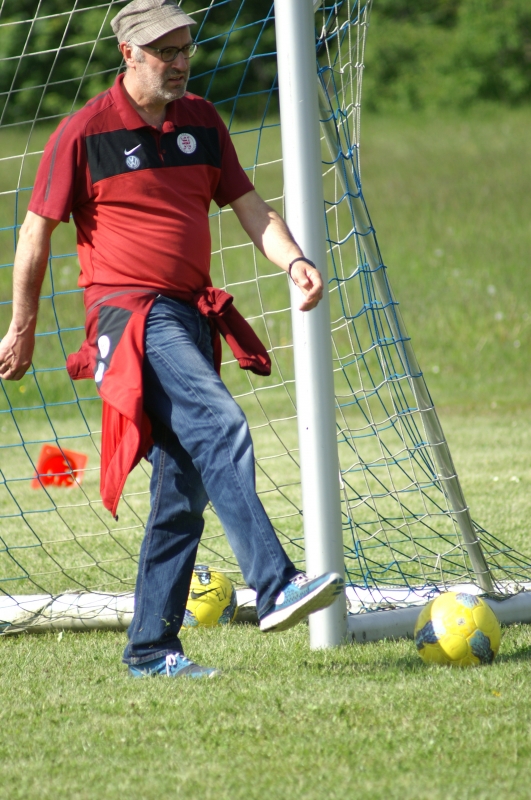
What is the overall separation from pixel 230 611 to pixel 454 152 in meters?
18.4

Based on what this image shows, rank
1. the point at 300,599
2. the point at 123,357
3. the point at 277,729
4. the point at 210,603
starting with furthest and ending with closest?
the point at 210,603 → the point at 123,357 → the point at 300,599 → the point at 277,729

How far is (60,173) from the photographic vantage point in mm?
3094

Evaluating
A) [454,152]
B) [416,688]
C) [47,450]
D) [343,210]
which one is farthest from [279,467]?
[454,152]

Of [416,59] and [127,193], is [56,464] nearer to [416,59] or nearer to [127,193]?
[127,193]

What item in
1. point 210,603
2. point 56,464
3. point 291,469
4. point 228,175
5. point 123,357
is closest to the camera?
point 123,357

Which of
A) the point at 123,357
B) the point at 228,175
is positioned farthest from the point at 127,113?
the point at 123,357

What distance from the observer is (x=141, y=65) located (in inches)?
124

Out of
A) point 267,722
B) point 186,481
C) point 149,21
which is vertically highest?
point 149,21

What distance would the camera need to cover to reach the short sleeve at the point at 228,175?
3.42 meters

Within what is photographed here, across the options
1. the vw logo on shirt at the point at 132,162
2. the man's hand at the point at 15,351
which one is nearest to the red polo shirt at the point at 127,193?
the vw logo on shirt at the point at 132,162

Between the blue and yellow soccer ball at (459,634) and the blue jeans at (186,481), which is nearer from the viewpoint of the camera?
the blue jeans at (186,481)

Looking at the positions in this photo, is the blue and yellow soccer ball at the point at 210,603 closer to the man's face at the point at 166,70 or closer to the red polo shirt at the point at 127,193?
the red polo shirt at the point at 127,193

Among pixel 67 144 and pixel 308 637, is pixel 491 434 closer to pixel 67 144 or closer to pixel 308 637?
pixel 308 637

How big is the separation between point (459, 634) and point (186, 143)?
1867 millimetres
